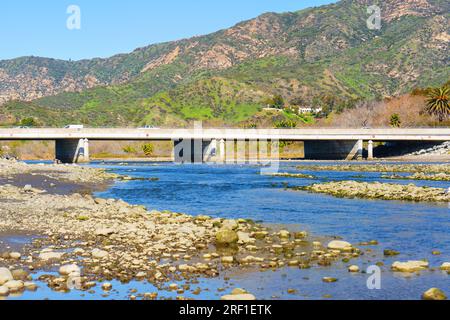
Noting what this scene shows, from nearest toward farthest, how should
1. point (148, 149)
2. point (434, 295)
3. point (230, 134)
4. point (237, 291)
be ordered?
point (434, 295) → point (237, 291) → point (230, 134) → point (148, 149)

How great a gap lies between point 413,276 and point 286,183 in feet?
136

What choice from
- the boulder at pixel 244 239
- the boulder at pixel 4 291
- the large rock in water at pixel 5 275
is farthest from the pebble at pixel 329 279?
the large rock in water at pixel 5 275

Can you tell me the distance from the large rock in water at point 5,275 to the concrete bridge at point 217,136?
9452 centimetres

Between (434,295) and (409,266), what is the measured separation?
4.02 metres

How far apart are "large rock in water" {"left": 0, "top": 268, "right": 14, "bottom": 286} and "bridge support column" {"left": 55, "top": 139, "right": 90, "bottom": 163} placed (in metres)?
98.2

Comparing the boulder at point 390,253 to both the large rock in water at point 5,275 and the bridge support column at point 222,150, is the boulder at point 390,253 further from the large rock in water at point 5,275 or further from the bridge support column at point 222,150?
the bridge support column at point 222,150

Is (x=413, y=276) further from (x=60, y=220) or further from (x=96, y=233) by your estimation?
(x=60, y=220)

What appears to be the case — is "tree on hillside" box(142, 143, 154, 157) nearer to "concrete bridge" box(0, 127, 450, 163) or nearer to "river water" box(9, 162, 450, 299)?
"concrete bridge" box(0, 127, 450, 163)

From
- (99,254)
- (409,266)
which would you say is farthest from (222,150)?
(409,266)

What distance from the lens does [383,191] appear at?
154 ft

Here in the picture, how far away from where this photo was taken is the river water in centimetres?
1806

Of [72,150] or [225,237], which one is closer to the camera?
[225,237]

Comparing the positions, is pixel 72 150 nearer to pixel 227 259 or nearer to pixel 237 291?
pixel 227 259
